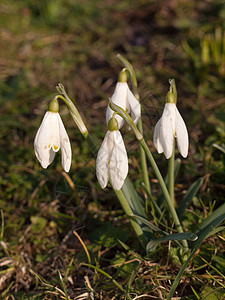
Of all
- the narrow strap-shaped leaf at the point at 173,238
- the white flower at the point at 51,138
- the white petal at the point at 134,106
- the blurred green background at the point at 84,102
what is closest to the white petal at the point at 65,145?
the white flower at the point at 51,138

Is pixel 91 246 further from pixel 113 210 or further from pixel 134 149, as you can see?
pixel 134 149

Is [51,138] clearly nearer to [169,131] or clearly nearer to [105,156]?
[105,156]

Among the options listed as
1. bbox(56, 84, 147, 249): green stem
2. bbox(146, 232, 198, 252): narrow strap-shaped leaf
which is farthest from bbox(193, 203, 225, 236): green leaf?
bbox(56, 84, 147, 249): green stem

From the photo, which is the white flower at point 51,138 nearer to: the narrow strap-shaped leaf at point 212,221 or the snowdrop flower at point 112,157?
the snowdrop flower at point 112,157

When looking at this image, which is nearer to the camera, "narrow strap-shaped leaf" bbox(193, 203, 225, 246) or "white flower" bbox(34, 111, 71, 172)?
"white flower" bbox(34, 111, 71, 172)

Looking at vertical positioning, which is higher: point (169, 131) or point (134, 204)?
point (169, 131)

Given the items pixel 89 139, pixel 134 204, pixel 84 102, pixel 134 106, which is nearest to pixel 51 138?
pixel 89 139

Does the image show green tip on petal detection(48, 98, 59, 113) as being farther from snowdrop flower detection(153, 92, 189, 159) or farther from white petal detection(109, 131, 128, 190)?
snowdrop flower detection(153, 92, 189, 159)

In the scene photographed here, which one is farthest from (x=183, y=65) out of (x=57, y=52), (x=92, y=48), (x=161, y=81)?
(x=57, y=52)
